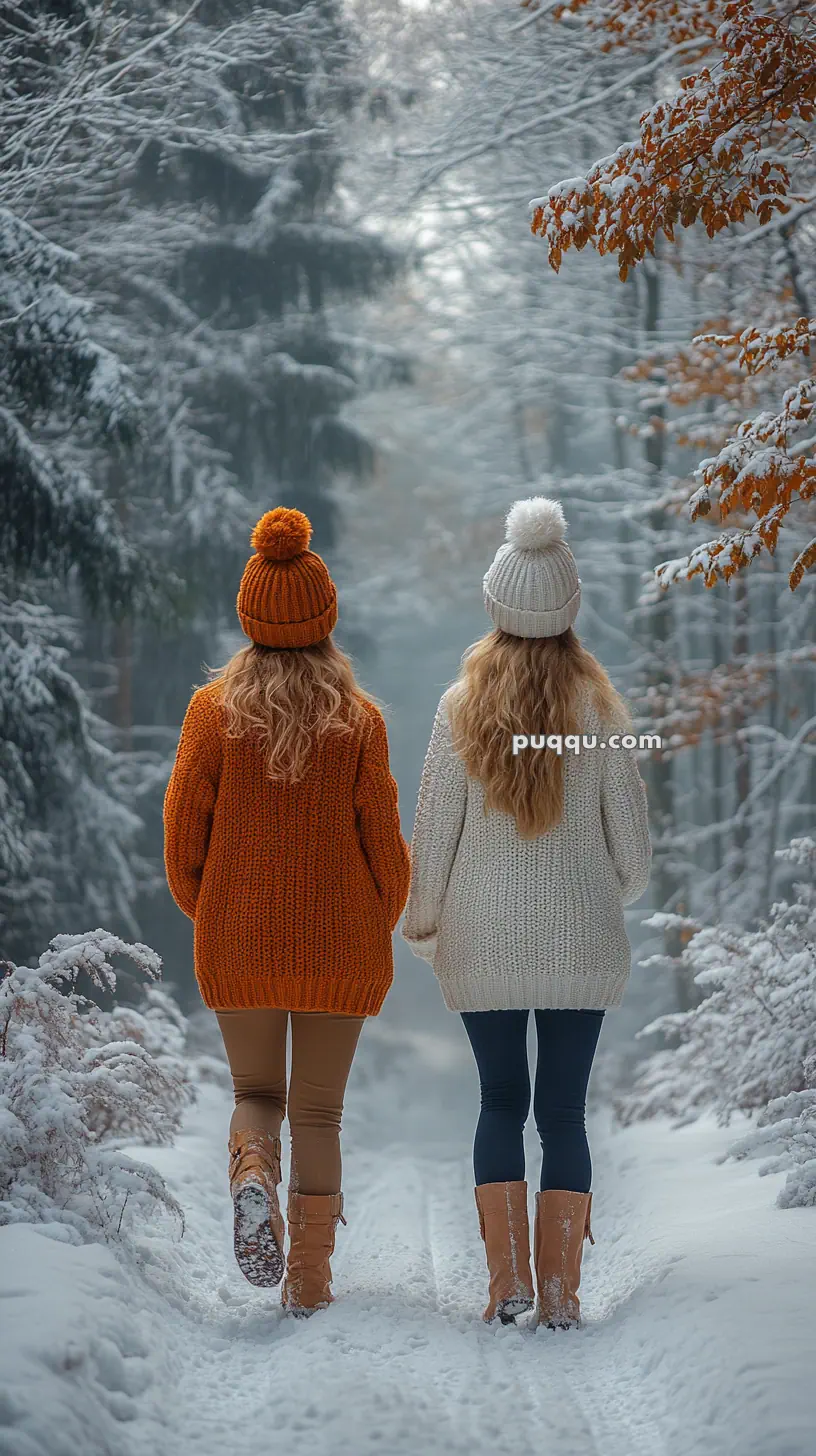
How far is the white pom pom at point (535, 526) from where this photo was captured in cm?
372

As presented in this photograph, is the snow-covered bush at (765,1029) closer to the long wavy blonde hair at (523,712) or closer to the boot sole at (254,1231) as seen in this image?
the long wavy blonde hair at (523,712)

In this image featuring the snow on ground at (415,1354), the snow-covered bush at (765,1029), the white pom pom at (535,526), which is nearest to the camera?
the snow on ground at (415,1354)

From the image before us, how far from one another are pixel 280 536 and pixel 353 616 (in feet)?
36.8

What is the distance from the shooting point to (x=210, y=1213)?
498 centimetres

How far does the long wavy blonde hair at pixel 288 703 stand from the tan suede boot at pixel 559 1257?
142cm

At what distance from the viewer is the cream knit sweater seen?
3684 millimetres

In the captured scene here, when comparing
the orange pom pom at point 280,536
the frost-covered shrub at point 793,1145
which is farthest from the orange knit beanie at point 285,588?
the frost-covered shrub at point 793,1145

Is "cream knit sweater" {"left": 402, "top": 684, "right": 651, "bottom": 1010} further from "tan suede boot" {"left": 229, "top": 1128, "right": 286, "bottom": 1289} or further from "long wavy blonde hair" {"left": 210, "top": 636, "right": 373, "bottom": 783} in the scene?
"tan suede boot" {"left": 229, "top": 1128, "right": 286, "bottom": 1289}

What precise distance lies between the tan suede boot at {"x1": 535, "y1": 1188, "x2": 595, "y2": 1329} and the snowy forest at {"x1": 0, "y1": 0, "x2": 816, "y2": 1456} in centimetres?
11

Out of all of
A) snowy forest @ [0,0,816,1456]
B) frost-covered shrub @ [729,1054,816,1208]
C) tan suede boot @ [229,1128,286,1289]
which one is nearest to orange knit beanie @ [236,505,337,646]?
snowy forest @ [0,0,816,1456]

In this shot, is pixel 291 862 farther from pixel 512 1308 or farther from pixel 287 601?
pixel 512 1308

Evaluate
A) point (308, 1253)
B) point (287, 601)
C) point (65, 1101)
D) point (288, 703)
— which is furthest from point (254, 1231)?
point (287, 601)

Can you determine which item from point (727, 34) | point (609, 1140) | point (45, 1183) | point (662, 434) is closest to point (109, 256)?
point (662, 434)

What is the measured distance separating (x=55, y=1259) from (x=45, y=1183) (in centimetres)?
46
